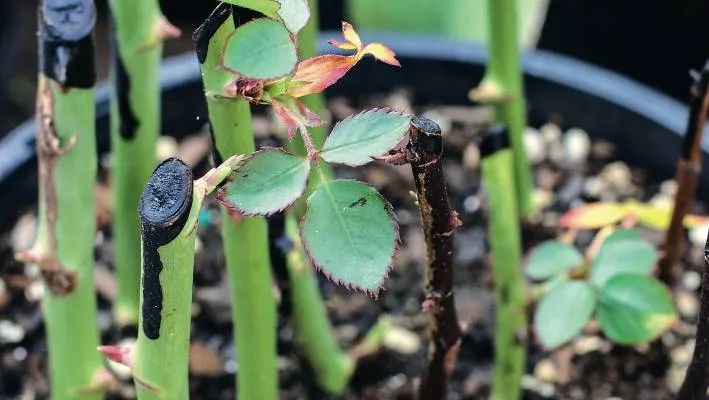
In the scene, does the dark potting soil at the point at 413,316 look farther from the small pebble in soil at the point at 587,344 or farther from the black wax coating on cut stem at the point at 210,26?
the black wax coating on cut stem at the point at 210,26

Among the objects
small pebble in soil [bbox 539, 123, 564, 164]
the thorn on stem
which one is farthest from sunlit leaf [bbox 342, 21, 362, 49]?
small pebble in soil [bbox 539, 123, 564, 164]

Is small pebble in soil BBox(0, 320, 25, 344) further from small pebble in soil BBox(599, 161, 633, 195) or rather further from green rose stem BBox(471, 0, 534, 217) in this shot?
small pebble in soil BBox(599, 161, 633, 195)

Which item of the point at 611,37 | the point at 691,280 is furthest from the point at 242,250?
the point at 611,37

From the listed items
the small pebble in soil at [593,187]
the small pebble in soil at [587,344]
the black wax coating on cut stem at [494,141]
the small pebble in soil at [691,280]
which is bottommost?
the small pebble in soil at [587,344]

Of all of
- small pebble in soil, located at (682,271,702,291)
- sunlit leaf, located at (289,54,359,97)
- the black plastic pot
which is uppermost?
sunlit leaf, located at (289,54,359,97)

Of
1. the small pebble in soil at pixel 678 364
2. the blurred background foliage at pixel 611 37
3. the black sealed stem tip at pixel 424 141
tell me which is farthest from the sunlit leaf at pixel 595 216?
the blurred background foliage at pixel 611 37

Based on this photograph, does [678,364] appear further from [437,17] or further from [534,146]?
[437,17]
